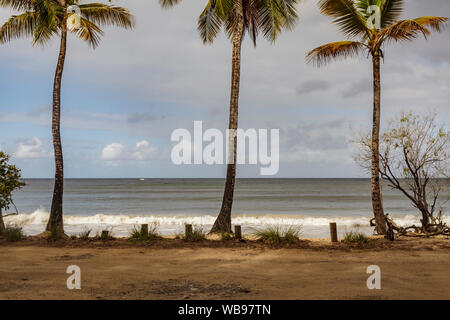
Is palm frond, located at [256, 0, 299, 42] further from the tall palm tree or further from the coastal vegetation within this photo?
the coastal vegetation

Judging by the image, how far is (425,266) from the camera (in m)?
8.20

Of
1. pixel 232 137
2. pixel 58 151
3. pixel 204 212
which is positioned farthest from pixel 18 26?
pixel 204 212

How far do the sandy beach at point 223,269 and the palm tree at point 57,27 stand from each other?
1742 mm

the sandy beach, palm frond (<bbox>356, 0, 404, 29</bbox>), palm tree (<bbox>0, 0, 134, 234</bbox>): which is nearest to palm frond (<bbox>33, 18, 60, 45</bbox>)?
palm tree (<bbox>0, 0, 134, 234</bbox>)

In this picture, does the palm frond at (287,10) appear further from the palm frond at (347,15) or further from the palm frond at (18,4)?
the palm frond at (18,4)

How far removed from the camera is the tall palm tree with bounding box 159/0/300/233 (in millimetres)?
12633

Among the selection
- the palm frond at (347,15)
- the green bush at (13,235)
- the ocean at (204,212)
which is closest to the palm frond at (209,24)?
the palm frond at (347,15)

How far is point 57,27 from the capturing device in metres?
13.4

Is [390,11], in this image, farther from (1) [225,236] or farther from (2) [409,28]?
(1) [225,236]

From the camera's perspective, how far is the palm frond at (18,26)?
1286 cm

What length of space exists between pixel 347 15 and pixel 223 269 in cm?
944

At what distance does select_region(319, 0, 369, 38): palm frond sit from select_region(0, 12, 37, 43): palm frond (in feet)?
33.0

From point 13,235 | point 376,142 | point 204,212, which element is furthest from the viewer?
point 204,212
